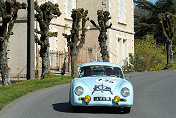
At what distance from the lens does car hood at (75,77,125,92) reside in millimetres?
9539

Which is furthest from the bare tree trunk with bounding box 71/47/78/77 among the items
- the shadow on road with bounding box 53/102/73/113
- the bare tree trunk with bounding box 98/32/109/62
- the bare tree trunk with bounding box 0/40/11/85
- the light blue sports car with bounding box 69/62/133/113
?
the light blue sports car with bounding box 69/62/133/113

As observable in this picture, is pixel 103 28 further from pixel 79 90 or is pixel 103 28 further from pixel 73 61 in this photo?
pixel 79 90

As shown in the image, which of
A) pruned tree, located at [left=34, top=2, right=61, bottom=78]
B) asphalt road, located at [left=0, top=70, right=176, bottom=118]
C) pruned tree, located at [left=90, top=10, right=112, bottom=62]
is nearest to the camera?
asphalt road, located at [left=0, top=70, right=176, bottom=118]

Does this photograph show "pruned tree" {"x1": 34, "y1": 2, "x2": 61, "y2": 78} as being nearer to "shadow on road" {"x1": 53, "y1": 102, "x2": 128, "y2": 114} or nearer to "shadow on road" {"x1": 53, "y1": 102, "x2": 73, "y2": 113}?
"shadow on road" {"x1": 53, "y1": 102, "x2": 73, "y2": 113}

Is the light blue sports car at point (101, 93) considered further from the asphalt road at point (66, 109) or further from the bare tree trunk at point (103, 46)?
the bare tree trunk at point (103, 46)

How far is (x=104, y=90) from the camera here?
9430 millimetres

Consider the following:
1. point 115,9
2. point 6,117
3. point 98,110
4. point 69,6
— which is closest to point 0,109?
point 6,117

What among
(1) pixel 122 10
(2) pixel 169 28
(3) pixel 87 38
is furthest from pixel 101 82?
(2) pixel 169 28

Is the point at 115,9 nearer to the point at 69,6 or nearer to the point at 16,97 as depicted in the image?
the point at 69,6

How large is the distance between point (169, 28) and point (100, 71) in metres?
30.9

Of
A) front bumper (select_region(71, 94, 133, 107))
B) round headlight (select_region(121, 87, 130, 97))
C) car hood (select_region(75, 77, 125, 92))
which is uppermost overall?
car hood (select_region(75, 77, 125, 92))

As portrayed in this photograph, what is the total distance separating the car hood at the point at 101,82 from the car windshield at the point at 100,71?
493 mm

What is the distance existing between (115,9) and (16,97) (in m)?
23.6

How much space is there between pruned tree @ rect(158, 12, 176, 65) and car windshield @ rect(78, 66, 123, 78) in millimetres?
29925
